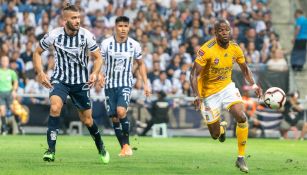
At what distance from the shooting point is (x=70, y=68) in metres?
14.8

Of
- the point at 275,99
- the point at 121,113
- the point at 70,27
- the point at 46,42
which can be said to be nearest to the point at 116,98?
the point at 121,113

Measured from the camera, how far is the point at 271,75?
2803 centimetres

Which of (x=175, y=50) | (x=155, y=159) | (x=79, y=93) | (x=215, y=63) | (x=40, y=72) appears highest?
(x=175, y=50)

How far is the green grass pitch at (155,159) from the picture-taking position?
1350cm

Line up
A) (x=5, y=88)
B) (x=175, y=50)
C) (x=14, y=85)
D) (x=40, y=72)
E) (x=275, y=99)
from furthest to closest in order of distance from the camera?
(x=175, y=50) < (x=5, y=88) < (x=14, y=85) < (x=275, y=99) < (x=40, y=72)

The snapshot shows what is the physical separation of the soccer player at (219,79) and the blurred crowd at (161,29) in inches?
505

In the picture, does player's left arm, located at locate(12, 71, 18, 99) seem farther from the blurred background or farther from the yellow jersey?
the yellow jersey

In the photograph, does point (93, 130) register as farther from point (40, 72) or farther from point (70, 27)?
point (70, 27)

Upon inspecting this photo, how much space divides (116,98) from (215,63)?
3386mm

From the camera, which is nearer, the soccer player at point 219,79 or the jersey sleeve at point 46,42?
the soccer player at point 219,79

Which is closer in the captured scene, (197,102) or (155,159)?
(197,102)

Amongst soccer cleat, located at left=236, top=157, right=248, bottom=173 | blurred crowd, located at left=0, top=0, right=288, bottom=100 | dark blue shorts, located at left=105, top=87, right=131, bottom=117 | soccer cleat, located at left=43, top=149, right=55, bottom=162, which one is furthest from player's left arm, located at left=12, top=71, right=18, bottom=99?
soccer cleat, located at left=236, top=157, right=248, bottom=173

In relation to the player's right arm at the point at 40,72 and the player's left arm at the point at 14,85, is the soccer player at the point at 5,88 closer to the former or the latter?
the player's left arm at the point at 14,85

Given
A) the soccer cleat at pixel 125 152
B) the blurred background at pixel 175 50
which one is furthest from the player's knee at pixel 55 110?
the blurred background at pixel 175 50
